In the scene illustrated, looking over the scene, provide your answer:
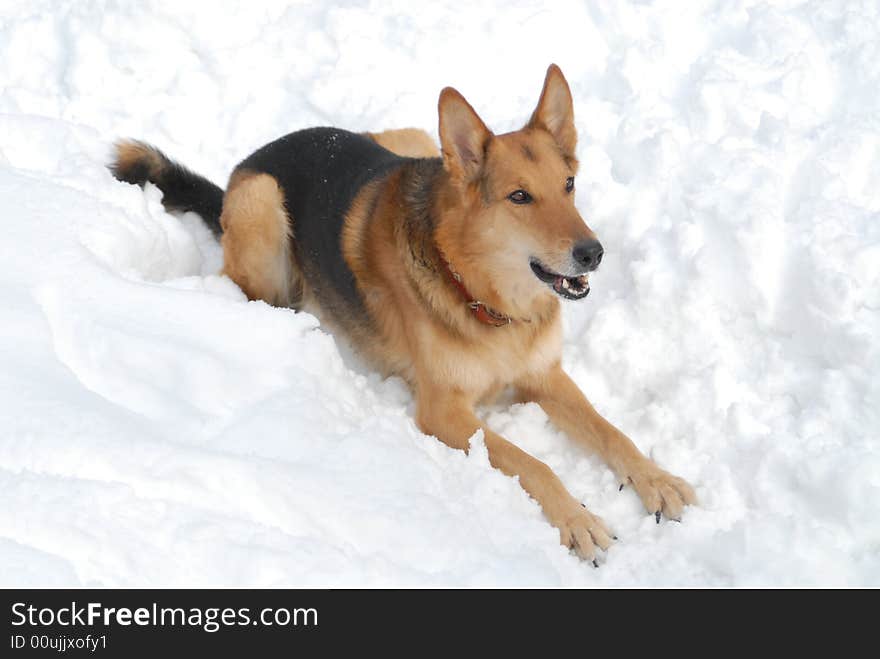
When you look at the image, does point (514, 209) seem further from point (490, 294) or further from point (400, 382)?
point (400, 382)

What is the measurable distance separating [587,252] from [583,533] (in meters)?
1.21

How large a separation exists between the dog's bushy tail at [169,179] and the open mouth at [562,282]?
2558 millimetres

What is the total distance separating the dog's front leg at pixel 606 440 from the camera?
143 inches

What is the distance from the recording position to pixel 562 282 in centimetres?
378

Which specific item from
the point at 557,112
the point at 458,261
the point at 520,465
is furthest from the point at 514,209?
the point at 520,465

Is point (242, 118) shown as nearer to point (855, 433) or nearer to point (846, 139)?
point (846, 139)

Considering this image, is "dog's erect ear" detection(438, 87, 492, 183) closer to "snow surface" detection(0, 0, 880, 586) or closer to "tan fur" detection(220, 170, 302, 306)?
"snow surface" detection(0, 0, 880, 586)

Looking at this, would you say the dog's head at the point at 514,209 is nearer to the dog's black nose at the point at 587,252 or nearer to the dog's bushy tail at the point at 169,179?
the dog's black nose at the point at 587,252

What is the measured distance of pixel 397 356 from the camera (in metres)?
4.50

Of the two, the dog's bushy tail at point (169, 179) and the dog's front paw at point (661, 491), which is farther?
the dog's bushy tail at point (169, 179)

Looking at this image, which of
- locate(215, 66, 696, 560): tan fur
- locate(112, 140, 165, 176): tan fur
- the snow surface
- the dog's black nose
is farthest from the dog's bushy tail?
the dog's black nose

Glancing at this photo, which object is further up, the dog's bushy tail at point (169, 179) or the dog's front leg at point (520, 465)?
the dog's front leg at point (520, 465)


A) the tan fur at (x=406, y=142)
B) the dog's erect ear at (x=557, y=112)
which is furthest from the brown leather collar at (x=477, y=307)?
the tan fur at (x=406, y=142)
